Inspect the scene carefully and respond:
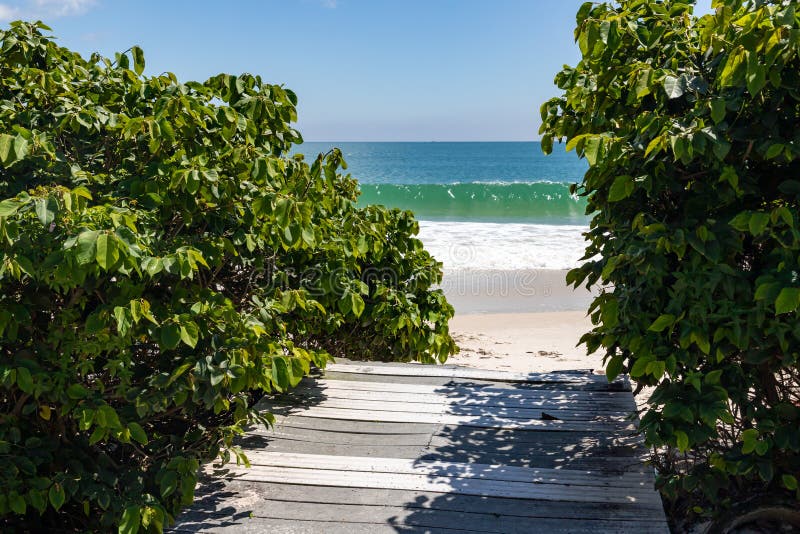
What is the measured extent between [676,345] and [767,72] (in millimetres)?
1081

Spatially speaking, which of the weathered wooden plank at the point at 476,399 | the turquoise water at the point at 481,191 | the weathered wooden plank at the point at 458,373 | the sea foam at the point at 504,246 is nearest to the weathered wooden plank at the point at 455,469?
the weathered wooden plank at the point at 476,399

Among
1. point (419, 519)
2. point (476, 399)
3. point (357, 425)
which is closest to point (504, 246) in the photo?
point (476, 399)

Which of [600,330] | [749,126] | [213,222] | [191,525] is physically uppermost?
[749,126]

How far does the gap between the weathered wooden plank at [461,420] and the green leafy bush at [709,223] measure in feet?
3.25

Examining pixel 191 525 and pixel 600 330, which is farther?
pixel 600 330

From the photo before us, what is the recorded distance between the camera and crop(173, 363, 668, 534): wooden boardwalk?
2.92 meters

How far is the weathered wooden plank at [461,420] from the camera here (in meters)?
3.80

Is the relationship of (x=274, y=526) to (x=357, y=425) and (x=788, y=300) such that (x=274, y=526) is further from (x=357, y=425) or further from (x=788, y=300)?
(x=788, y=300)

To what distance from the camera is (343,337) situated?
5.46 meters

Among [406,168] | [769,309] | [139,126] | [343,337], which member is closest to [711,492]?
[769,309]

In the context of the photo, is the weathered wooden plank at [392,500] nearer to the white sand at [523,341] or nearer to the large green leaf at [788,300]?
Result: the large green leaf at [788,300]

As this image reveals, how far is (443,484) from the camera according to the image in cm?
321

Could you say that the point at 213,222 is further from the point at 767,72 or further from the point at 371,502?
the point at 767,72

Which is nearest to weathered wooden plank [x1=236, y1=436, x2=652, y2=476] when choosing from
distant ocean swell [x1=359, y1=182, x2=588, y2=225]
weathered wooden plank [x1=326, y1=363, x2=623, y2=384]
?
weathered wooden plank [x1=326, y1=363, x2=623, y2=384]
